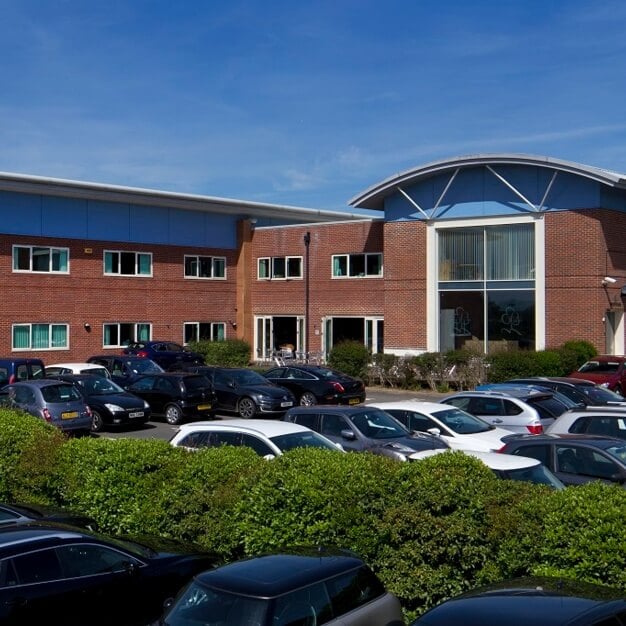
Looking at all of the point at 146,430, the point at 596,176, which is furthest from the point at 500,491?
the point at 596,176

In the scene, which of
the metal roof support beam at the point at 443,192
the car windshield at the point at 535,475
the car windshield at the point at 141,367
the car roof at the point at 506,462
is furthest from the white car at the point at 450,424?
the metal roof support beam at the point at 443,192

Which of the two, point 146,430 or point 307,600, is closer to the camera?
point 307,600

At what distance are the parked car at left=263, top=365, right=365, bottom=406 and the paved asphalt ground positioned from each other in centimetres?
214

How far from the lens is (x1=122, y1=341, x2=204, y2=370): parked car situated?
117ft

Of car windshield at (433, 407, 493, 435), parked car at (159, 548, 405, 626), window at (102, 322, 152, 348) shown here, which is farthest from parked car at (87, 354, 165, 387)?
parked car at (159, 548, 405, 626)

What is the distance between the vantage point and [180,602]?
21.0ft

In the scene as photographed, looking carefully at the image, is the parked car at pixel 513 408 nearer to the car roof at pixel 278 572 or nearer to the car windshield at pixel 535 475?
the car windshield at pixel 535 475

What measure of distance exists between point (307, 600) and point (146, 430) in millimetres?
17505

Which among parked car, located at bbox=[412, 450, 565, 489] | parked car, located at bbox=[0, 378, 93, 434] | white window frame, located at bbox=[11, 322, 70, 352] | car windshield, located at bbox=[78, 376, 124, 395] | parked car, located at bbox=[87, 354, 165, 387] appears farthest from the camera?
white window frame, located at bbox=[11, 322, 70, 352]

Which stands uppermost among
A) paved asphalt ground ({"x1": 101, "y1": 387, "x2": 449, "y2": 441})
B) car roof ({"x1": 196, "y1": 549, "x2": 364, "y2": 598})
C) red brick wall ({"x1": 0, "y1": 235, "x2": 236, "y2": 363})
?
red brick wall ({"x1": 0, "y1": 235, "x2": 236, "y2": 363})

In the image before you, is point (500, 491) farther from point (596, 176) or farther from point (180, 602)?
point (596, 176)

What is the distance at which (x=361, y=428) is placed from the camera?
15773 mm

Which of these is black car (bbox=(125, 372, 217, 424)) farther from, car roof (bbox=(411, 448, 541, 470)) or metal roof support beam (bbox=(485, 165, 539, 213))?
metal roof support beam (bbox=(485, 165, 539, 213))

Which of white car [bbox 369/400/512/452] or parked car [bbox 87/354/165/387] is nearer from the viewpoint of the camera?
white car [bbox 369/400/512/452]
